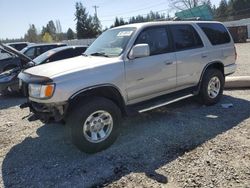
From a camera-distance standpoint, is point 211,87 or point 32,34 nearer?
point 211,87

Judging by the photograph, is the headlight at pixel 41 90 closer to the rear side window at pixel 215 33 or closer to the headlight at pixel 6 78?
the rear side window at pixel 215 33

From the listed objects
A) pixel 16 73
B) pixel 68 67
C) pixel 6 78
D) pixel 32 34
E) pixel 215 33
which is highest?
pixel 32 34

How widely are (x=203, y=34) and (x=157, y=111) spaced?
1987 millimetres

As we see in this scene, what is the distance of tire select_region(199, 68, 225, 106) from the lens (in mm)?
6520

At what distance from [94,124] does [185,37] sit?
283 centimetres

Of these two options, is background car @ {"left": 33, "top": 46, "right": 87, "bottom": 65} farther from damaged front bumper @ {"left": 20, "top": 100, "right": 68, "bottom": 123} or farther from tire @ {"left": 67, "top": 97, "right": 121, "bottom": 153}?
tire @ {"left": 67, "top": 97, "right": 121, "bottom": 153}

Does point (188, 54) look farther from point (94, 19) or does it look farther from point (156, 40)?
point (94, 19)

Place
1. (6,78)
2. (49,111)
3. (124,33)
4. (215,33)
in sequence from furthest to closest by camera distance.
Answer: (6,78)
(215,33)
(124,33)
(49,111)

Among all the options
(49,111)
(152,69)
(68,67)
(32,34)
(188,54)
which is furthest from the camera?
(32,34)

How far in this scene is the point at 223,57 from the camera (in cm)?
686

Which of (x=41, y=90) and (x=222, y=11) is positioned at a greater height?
(x=222, y=11)

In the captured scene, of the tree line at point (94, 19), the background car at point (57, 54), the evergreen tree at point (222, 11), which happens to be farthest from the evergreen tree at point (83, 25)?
the background car at point (57, 54)

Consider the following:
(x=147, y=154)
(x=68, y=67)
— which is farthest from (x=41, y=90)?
(x=147, y=154)

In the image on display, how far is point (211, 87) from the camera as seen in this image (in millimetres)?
6785
